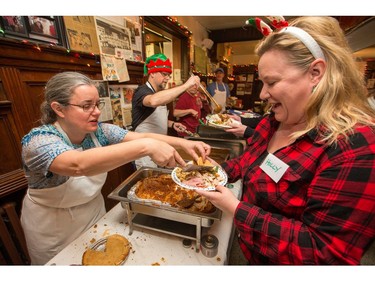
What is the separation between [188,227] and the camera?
3.39 ft

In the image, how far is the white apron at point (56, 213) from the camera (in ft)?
3.67

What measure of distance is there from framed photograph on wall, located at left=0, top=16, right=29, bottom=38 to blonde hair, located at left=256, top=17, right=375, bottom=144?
1.89 meters

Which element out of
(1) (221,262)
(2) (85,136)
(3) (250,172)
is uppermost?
(2) (85,136)

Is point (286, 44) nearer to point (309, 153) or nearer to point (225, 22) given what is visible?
point (309, 153)

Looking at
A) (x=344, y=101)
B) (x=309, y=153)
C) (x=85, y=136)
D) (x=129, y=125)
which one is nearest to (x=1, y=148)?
(x=85, y=136)

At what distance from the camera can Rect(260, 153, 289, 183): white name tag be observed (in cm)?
81

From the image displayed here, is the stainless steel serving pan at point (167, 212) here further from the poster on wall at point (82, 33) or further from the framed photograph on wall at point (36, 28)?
the poster on wall at point (82, 33)

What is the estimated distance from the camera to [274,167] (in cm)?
84

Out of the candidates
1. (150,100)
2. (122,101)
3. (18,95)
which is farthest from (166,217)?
(122,101)

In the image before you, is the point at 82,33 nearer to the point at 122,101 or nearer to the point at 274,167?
the point at 122,101

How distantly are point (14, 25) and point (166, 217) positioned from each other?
1.86m

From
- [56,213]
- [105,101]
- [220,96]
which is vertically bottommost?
[56,213]

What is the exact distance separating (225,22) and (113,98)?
4.96 m

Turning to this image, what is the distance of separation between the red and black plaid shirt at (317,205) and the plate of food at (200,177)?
0.26 m
